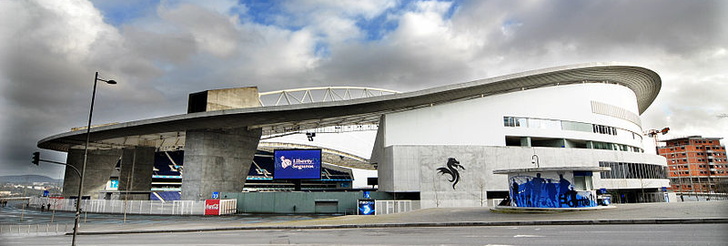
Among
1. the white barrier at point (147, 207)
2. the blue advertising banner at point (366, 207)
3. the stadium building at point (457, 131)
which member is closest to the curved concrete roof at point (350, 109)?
the stadium building at point (457, 131)

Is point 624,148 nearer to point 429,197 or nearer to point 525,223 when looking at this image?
point 429,197

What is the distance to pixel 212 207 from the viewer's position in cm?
4000

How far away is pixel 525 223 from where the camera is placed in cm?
1944

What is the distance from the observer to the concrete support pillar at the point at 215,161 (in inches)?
1711

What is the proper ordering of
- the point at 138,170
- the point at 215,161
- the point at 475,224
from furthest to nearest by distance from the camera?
the point at 138,170 < the point at 215,161 < the point at 475,224

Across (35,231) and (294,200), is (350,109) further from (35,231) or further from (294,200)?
(35,231)

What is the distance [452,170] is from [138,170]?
51.5m

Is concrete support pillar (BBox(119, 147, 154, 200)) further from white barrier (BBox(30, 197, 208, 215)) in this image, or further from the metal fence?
the metal fence

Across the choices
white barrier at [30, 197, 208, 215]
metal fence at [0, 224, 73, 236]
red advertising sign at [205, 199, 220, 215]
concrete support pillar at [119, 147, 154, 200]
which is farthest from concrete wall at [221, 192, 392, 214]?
concrete support pillar at [119, 147, 154, 200]

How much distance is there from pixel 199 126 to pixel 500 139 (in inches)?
1390

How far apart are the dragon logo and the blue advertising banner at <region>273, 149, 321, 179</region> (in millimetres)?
14027

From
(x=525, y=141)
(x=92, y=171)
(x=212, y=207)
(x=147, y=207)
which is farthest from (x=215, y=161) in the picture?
(x=525, y=141)

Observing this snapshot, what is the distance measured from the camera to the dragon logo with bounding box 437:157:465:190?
42.2m

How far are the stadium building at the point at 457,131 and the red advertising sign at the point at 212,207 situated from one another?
400 centimetres
